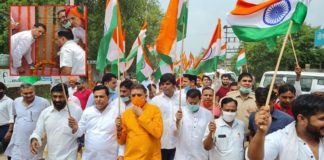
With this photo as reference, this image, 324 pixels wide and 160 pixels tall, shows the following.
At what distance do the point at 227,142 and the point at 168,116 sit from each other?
1340 millimetres

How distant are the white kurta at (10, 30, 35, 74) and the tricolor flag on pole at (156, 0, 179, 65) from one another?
1.69 m

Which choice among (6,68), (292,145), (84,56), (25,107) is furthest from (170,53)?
(6,68)

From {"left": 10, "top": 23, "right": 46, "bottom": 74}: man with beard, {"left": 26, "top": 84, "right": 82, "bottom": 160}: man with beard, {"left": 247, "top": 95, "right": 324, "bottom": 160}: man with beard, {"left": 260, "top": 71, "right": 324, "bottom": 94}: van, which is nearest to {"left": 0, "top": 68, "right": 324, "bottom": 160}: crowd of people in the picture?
Answer: {"left": 26, "top": 84, "right": 82, "bottom": 160}: man with beard

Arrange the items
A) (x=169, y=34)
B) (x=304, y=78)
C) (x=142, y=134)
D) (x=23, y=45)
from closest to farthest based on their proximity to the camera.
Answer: (x=142, y=134) → (x=23, y=45) → (x=169, y=34) → (x=304, y=78)

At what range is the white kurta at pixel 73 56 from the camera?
553 centimetres

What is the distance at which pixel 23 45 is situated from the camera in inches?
218

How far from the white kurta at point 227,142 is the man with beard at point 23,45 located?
101 inches

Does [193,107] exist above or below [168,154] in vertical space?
above

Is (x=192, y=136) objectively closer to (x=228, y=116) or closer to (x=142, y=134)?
(x=228, y=116)

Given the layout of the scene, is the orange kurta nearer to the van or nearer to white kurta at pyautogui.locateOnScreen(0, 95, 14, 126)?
white kurta at pyautogui.locateOnScreen(0, 95, 14, 126)

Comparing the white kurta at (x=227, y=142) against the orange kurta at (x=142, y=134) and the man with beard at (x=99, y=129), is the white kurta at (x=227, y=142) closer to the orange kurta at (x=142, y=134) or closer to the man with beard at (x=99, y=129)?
the orange kurta at (x=142, y=134)

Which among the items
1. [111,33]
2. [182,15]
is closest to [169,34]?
[182,15]

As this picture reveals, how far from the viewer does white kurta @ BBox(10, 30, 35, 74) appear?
219 inches

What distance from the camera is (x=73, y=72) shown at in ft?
→ 18.3
